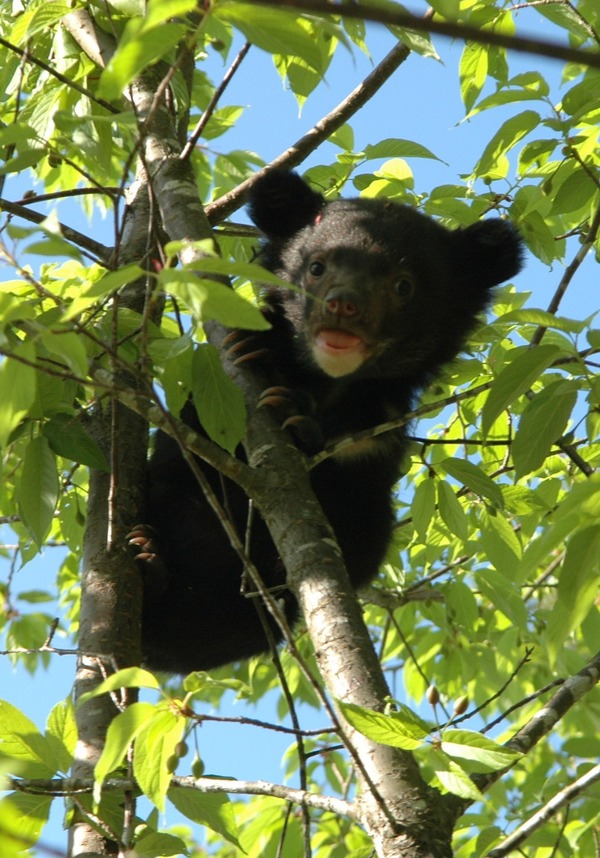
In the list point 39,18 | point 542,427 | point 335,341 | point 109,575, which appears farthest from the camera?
point 335,341

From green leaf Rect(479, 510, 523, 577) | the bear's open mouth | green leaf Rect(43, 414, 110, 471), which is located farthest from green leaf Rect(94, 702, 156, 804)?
the bear's open mouth

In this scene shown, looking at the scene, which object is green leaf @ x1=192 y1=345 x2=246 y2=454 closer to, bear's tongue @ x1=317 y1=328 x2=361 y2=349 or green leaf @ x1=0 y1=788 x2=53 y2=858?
green leaf @ x1=0 y1=788 x2=53 y2=858

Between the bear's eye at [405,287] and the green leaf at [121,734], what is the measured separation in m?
3.25

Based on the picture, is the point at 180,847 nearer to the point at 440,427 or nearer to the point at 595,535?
the point at 595,535

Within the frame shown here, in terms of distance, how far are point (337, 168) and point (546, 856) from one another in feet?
14.0

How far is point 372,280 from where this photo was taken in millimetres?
4879

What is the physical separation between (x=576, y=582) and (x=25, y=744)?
1.46 metres

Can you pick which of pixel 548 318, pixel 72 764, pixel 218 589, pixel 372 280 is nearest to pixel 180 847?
pixel 72 764

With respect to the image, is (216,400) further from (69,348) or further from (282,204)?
(282,204)

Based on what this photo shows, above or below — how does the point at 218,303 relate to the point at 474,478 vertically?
below

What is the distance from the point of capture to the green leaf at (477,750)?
81.1 inches

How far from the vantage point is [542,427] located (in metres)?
2.94

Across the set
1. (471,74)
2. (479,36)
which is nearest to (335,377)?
(471,74)

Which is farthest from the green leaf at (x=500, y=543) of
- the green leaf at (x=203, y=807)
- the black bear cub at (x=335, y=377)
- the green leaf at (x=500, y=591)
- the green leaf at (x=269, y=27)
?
the green leaf at (x=269, y=27)
